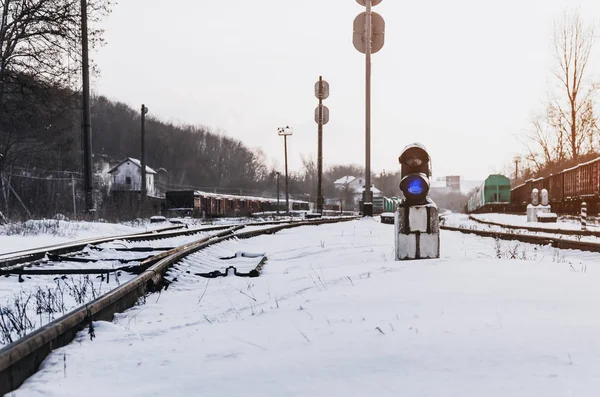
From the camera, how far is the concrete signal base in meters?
4.96

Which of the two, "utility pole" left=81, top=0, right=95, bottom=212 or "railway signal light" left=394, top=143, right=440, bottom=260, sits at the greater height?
"utility pole" left=81, top=0, right=95, bottom=212

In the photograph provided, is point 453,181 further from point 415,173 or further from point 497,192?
point 415,173

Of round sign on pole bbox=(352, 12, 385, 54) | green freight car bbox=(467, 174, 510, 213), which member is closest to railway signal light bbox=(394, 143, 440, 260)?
round sign on pole bbox=(352, 12, 385, 54)

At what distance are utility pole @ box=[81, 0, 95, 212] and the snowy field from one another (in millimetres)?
13300

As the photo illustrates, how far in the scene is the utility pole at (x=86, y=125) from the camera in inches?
612

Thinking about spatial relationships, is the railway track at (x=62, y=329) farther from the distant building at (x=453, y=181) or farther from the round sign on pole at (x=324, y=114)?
the distant building at (x=453, y=181)

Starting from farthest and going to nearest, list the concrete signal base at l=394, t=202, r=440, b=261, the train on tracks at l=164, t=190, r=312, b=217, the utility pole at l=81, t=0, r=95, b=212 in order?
1. the train on tracks at l=164, t=190, r=312, b=217
2. the utility pole at l=81, t=0, r=95, b=212
3. the concrete signal base at l=394, t=202, r=440, b=261

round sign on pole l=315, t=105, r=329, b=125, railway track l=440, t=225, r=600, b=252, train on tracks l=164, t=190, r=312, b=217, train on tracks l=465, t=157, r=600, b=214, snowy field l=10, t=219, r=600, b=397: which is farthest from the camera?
train on tracks l=164, t=190, r=312, b=217

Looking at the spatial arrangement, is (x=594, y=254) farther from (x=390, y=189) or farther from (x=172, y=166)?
(x=390, y=189)

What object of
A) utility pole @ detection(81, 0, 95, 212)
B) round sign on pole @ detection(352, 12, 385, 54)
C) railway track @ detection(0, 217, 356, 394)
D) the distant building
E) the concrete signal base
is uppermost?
the distant building

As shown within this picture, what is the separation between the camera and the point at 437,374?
1.70 metres

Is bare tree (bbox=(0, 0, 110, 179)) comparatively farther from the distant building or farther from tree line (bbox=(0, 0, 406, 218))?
the distant building

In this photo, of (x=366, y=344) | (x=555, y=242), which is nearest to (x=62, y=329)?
(x=366, y=344)

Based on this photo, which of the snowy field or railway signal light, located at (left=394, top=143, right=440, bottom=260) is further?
railway signal light, located at (left=394, top=143, right=440, bottom=260)
